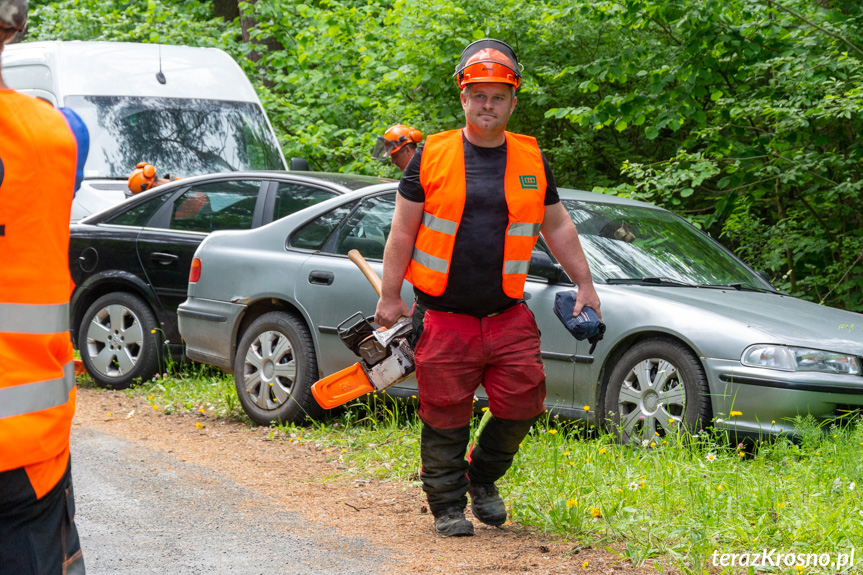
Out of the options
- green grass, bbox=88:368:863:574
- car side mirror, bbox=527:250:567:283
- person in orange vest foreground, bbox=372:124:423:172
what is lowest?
green grass, bbox=88:368:863:574

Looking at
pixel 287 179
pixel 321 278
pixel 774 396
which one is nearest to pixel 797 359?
pixel 774 396

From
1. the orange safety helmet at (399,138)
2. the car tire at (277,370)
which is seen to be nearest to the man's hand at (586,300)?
the car tire at (277,370)

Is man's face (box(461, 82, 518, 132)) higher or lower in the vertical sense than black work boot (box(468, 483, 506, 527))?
higher

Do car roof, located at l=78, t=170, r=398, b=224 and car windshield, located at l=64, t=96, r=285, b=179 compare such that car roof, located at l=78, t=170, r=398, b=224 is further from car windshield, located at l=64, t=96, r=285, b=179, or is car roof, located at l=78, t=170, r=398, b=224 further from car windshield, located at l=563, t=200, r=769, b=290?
car windshield, located at l=64, t=96, r=285, b=179

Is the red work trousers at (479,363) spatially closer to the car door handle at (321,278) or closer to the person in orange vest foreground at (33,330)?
the car door handle at (321,278)

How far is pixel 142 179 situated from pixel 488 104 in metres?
5.87

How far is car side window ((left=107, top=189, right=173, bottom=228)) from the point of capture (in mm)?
8375

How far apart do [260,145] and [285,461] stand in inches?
228

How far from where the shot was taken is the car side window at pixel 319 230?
667 cm

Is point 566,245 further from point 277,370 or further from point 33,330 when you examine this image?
Answer: point 33,330

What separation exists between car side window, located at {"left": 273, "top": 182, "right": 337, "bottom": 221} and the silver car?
64 centimetres

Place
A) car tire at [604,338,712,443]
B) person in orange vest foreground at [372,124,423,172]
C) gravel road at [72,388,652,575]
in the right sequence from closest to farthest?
gravel road at [72,388,652,575], car tire at [604,338,712,443], person in orange vest foreground at [372,124,423,172]

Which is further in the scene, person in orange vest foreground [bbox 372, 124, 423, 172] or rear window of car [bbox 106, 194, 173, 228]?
rear window of car [bbox 106, 194, 173, 228]

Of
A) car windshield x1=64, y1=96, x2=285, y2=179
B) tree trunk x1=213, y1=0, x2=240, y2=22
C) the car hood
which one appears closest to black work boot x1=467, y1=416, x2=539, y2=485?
the car hood
